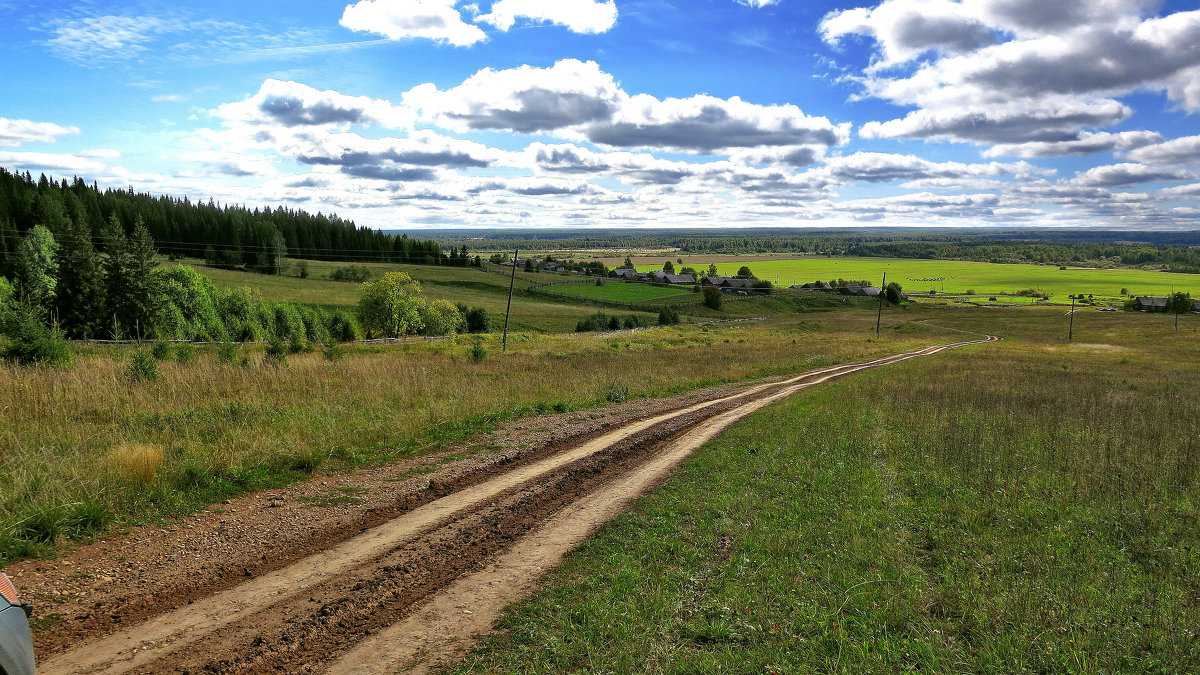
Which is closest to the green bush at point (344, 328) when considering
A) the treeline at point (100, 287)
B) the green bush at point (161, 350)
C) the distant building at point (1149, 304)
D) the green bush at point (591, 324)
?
the treeline at point (100, 287)

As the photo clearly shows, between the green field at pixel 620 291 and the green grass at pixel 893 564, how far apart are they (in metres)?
112

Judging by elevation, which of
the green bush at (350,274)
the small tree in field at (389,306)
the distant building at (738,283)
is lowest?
the small tree in field at (389,306)

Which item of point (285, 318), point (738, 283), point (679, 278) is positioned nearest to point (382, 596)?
point (285, 318)

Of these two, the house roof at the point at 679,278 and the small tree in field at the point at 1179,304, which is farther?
the house roof at the point at 679,278

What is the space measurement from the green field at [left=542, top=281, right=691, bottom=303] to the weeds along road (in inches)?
4513

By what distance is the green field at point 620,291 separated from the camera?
128250 millimetres

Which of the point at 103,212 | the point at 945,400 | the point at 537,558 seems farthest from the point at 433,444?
the point at 103,212

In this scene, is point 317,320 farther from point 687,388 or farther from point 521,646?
point 521,646

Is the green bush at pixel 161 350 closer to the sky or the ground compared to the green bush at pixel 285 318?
closer to the sky

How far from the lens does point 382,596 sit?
6.72 metres

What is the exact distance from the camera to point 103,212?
125m

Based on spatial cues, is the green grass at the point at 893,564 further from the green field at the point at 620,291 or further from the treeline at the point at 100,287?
the green field at the point at 620,291

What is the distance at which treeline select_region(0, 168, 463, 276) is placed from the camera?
98938 millimetres

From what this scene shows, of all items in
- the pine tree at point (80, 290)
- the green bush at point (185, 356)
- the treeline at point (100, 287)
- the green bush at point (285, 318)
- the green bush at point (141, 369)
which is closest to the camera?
the green bush at point (141, 369)
